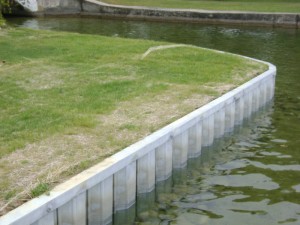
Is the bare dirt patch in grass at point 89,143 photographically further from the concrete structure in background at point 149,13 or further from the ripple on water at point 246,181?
the concrete structure in background at point 149,13

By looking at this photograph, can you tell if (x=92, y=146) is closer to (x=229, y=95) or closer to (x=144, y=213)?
(x=144, y=213)

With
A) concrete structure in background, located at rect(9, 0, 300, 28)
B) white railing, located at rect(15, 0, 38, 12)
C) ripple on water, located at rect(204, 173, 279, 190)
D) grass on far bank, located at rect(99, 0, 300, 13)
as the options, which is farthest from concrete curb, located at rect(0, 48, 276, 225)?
white railing, located at rect(15, 0, 38, 12)

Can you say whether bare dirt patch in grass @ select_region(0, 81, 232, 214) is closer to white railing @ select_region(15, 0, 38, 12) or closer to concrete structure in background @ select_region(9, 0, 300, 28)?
concrete structure in background @ select_region(9, 0, 300, 28)

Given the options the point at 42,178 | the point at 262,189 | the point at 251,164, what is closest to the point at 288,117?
the point at 251,164

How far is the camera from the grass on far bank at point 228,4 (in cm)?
3416

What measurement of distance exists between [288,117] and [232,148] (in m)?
2.85

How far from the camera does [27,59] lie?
15.4 metres

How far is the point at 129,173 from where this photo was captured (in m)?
7.98

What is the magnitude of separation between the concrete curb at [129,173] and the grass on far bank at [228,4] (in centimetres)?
2327

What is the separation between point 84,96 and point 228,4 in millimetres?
27712

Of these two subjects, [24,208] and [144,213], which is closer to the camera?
[24,208]

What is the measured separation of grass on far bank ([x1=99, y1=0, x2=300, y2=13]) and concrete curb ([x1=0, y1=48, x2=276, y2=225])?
2327cm

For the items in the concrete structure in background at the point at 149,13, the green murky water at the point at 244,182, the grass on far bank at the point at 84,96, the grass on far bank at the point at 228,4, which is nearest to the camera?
the grass on far bank at the point at 84,96

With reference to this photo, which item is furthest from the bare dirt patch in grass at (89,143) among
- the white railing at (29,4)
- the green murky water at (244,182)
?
the white railing at (29,4)
